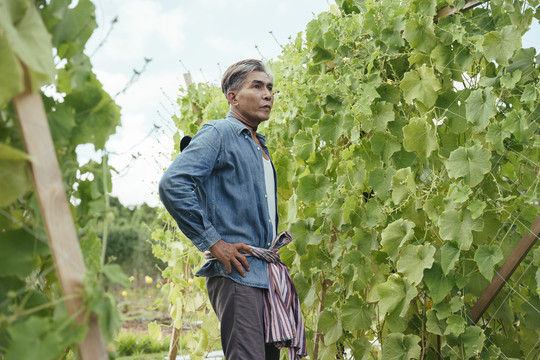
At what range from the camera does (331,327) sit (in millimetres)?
2197

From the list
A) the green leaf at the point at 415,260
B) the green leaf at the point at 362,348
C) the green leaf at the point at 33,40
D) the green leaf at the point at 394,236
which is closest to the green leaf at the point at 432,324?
the green leaf at the point at 415,260

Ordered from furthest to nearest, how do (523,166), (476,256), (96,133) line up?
(523,166) → (476,256) → (96,133)

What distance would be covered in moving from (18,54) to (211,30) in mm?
2730

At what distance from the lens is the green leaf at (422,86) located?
1.92m

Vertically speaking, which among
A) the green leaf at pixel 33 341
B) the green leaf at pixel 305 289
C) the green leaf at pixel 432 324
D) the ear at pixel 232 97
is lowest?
the green leaf at pixel 432 324

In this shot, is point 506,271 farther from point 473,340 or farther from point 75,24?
point 75,24

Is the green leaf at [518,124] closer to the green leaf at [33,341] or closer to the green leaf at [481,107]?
the green leaf at [481,107]

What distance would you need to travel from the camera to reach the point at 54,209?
794mm

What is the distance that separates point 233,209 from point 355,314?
0.71m

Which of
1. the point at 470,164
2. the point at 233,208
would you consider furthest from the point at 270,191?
the point at 470,164

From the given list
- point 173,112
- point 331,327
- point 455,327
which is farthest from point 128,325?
point 455,327

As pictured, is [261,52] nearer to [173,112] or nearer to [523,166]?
[173,112]

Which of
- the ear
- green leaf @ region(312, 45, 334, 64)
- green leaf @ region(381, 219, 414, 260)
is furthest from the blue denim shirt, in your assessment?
green leaf @ region(312, 45, 334, 64)

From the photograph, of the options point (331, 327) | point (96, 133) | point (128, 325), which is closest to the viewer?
point (96, 133)
